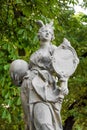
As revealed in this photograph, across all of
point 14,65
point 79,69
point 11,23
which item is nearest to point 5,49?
point 11,23

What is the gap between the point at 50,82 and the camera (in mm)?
7273

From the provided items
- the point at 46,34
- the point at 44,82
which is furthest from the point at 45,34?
the point at 44,82

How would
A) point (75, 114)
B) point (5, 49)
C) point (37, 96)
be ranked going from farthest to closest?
point (75, 114), point (5, 49), point (37, 96)

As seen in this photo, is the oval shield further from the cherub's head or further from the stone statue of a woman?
the cherub's head

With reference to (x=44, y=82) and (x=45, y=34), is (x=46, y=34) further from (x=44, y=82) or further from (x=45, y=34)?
(x=44, y=82)

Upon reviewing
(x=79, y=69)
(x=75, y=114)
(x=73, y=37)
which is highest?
(x=73, y=37)

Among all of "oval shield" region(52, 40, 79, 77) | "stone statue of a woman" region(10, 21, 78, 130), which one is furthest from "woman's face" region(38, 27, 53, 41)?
"oval shield" region(52, 40, 79, 77)

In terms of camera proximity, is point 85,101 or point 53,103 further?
point 85,101

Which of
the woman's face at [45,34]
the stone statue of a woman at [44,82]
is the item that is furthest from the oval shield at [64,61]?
the woman's face at [45,34]

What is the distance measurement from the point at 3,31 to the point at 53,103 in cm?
496

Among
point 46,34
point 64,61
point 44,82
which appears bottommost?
point 44,82

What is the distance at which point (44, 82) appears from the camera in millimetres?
7254

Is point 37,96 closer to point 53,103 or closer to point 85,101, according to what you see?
point 53,103

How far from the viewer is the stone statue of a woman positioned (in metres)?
7.05
